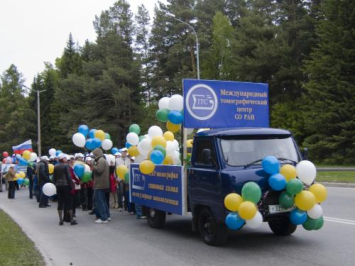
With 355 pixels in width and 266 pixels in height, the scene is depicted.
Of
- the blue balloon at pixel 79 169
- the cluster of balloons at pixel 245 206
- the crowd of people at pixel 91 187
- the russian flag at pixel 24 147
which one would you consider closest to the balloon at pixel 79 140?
the crowd of people at pixel 91 187

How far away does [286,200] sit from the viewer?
25.8 ft

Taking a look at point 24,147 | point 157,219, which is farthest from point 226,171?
point 24,147

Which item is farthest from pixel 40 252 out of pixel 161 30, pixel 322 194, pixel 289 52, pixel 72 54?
pixel 72 54

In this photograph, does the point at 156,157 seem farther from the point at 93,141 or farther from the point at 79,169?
the point at 93,141

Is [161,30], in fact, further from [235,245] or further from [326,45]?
[235,245]

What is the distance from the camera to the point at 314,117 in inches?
1320

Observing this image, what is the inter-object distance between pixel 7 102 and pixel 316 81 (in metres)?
62.5

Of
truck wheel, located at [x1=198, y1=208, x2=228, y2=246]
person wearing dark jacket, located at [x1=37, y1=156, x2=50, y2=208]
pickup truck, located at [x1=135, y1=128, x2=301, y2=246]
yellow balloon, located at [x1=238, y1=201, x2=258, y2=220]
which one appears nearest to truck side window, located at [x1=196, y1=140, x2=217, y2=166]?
pickup truck, located at [x1=135, y1=128, x2=301, y2=246]

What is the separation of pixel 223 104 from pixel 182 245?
10.1 ft

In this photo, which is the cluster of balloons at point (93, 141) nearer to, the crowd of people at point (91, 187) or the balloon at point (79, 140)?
the balloon at point (79, 140)

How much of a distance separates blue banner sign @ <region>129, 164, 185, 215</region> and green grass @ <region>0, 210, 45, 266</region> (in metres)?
2.85

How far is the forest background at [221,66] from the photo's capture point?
32.4m

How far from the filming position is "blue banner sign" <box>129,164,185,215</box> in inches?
371

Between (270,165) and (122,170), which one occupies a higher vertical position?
(270,165)
